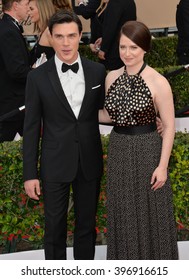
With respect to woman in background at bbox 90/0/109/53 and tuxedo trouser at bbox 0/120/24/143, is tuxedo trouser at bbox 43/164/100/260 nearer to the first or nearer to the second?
tuxedo trouser at bbox 0/120/24/143

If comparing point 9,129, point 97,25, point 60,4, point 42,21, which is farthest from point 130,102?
point 97,25

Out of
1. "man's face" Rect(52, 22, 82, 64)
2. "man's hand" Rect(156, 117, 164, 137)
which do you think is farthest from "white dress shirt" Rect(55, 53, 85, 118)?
"man's hand" Rect(156, 117, 164, 137)

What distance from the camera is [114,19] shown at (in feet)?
26.2

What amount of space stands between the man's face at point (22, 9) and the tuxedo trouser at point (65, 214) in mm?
2620

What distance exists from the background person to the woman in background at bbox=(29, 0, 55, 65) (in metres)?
1.94

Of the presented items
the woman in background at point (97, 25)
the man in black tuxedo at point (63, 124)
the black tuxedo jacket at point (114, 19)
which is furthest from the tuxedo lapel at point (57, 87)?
the woman in background at point (97, 25)

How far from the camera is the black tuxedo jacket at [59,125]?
436cm

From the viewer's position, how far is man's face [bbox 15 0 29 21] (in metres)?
6.51

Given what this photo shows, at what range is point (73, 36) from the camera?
4285 mm
